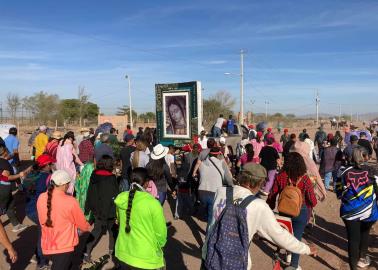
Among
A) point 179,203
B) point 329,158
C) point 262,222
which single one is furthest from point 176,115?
point 262,222

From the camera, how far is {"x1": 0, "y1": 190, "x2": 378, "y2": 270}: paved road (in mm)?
5871

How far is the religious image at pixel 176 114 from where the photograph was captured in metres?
14.1

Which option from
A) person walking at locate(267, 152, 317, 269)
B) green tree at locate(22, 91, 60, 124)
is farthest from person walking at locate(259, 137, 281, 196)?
green tree at locate(22, 91, 60, 124)

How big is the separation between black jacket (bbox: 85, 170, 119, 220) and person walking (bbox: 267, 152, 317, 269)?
2.23 m

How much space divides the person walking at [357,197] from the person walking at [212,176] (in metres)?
1.83

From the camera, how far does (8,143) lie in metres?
9.96

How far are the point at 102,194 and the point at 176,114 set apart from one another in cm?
923

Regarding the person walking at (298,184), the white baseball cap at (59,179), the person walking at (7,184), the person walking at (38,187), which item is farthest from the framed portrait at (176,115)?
the white baseball cap at (59,179)

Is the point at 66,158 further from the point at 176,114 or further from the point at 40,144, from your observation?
the point at 176,114

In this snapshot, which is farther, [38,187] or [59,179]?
[38,187]

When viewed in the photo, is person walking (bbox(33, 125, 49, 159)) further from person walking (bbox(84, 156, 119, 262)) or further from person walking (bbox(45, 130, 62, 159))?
person walking (bbox(84, 156, 119, 262))

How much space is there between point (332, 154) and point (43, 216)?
8.70 meters

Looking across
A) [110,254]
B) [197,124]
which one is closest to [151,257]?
[110,254]

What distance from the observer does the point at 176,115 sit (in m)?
14.4
